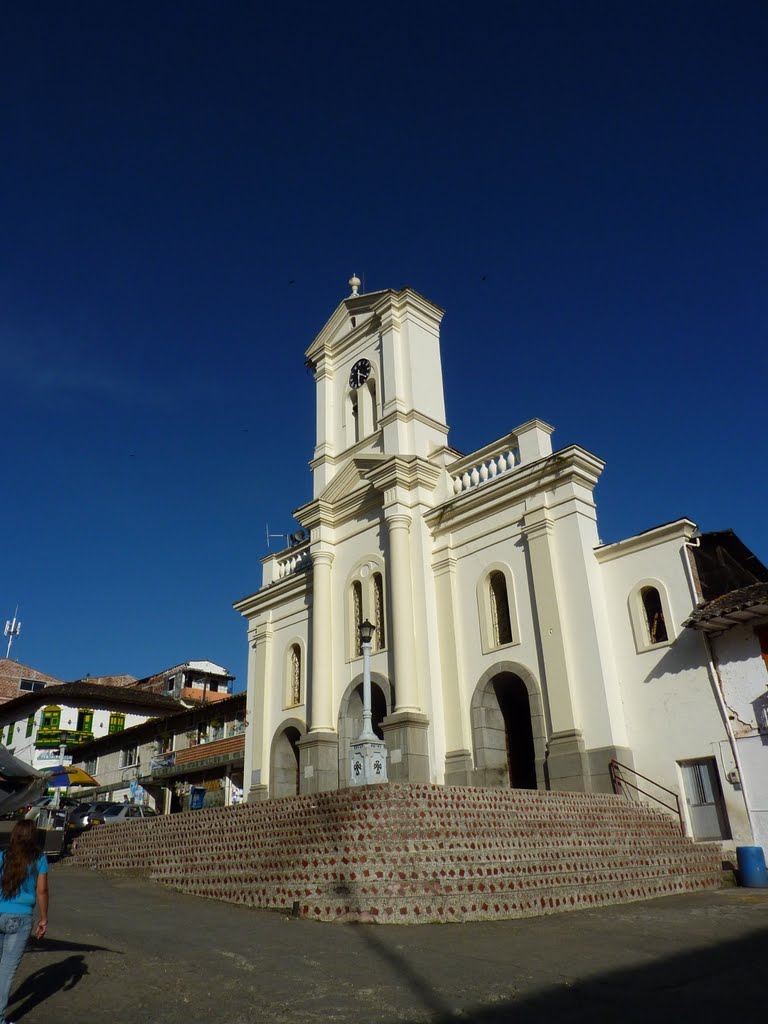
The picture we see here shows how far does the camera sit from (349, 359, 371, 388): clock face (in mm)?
25344

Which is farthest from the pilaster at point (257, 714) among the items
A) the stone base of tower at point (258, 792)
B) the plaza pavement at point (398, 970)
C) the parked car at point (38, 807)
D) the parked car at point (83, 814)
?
the plaza pavement at point (398, 970)

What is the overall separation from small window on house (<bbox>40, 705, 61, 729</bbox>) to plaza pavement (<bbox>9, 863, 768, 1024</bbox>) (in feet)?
126

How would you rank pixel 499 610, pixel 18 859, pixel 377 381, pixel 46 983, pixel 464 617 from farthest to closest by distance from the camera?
pixel 377 381, pixel 464 617, pixel 499 610, pixel 46 983, pixel 18 859

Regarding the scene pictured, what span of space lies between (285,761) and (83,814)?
7.25 metres

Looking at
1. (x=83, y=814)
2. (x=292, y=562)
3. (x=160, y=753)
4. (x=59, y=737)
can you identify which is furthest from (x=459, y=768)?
(x=59, y=737)

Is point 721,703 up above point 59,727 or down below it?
below

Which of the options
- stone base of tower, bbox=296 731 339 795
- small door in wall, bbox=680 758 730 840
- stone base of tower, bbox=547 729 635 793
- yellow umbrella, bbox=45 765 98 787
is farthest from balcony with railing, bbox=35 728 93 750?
small door in wall, bbox=680 758 730 840

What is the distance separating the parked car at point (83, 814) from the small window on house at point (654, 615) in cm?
1793

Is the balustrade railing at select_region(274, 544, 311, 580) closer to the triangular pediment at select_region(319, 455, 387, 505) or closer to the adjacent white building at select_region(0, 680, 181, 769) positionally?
the triangular pediment at select_region(319, 455, 387, 505)

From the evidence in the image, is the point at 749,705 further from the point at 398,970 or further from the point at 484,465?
the point at 398,970

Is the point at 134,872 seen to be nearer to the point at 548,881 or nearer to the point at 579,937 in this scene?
the point at 548,881

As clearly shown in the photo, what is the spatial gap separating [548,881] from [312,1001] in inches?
228

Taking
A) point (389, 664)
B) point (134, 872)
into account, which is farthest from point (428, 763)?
point (134, 872)

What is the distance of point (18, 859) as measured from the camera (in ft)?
17.1
